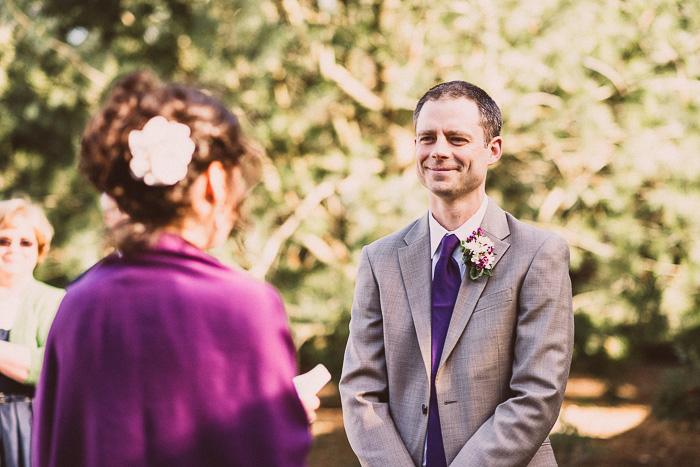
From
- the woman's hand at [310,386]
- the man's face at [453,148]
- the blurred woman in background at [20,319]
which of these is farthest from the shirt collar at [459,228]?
the blurred woman in background at [20,319]

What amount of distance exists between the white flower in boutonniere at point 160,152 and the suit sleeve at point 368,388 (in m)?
1.09

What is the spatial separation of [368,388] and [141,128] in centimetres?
123

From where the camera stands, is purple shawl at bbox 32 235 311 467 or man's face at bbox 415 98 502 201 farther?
man's face at bbox 415 98 502 201

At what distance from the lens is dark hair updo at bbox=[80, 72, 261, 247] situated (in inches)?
56.8

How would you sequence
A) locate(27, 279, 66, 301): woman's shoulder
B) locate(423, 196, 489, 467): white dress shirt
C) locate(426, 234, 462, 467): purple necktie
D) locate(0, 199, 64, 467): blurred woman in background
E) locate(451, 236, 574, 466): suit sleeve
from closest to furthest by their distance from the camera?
1. locate(451, 236, 574, 466): suit sleeve
2. locate(426, 234, 462, 467): purple necktie
3. locate(423, 196, 489, 467): white dress shirt
4. locate(0, 199, 64, 467): blurred woman in background
5. locate(27, 279, 66, 301): woman's shoulder

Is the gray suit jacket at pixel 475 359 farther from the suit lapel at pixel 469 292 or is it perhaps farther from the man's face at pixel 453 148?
the man's face at pixel 453 148

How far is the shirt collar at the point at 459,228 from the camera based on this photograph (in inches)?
91.9

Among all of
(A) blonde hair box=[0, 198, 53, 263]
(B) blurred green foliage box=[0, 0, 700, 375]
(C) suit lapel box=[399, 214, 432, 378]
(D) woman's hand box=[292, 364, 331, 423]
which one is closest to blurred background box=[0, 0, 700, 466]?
(B) blurred green foliage box=[0, 0, 700, 375]

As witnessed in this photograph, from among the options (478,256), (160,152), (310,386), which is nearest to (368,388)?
(478,256)

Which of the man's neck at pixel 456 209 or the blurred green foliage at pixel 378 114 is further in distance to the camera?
the blurred green foliage at pixel 378 114

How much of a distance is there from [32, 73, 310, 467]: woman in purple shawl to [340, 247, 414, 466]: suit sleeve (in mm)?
844

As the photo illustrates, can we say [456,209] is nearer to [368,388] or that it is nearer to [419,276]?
[419,276]

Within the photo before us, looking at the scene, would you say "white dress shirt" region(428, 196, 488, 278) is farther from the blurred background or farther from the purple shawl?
the blurred background

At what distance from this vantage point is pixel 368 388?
91.5 inches
